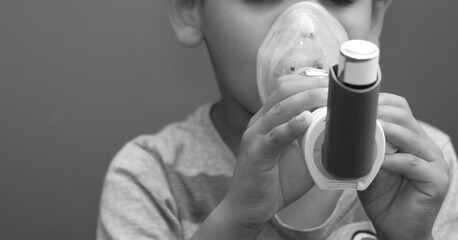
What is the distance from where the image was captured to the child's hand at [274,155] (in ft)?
2.06

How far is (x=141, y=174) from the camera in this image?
914mm

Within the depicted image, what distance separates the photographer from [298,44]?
77 cm

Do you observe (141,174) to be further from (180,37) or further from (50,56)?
(50,56)

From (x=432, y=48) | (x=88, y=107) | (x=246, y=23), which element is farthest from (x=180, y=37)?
(x=432, y=48)

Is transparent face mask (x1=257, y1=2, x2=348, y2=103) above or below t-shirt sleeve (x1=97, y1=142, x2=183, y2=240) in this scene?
above

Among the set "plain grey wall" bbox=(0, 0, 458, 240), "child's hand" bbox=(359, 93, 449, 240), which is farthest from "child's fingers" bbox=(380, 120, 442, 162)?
"plain grey wall" bbox=(0, 0, 458, 240)

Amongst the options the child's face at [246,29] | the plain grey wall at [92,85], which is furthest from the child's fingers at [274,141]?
the plain grey wall at [92,85]

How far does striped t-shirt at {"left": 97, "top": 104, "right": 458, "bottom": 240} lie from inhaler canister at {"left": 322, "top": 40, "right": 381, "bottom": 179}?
0.33m

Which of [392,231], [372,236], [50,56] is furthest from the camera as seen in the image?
[50,56]

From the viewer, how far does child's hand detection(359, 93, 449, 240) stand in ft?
2.22

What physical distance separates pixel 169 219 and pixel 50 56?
0.38m

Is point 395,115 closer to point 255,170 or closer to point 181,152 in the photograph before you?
point 255,170

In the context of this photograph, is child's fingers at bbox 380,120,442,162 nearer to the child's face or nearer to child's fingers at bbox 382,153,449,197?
child's fingers at bbox 382,153,449,197

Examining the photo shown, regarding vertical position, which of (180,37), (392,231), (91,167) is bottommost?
(91,167)
